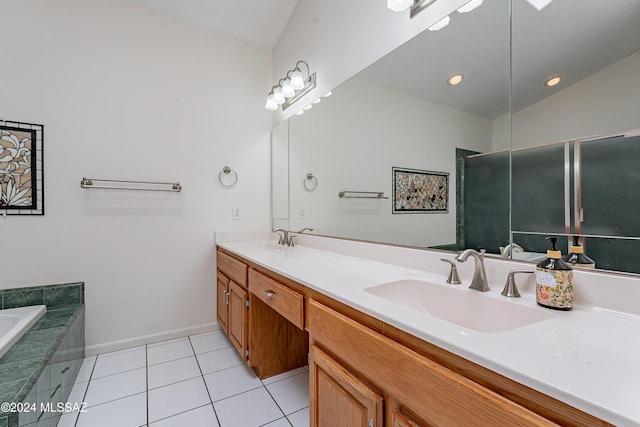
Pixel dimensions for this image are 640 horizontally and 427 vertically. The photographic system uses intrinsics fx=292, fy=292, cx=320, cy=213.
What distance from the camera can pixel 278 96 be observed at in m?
2.34

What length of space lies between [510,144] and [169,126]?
2.25 meters

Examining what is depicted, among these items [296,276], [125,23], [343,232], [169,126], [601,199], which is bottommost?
[296,276]

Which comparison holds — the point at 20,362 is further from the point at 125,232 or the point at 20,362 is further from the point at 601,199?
the point at 601,199

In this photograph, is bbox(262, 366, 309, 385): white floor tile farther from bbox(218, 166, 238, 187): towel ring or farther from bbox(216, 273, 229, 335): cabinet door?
bbox(218, 166, 238, 187): towel ring

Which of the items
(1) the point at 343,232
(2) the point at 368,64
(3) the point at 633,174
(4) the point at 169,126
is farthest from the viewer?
(4) the point at 169,126

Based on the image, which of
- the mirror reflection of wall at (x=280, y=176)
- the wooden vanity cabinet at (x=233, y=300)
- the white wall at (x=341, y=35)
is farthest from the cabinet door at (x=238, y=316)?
the white wall at (x=341, y=35)

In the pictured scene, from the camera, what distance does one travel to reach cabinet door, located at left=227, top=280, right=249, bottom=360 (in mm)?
1741

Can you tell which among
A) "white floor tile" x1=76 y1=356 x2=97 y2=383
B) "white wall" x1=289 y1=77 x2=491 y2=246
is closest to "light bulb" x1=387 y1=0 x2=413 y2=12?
"white wall" x1=289 y1=77 x2=491 y2=246

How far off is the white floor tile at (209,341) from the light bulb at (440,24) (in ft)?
7.73

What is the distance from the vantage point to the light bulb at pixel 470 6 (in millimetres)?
1119

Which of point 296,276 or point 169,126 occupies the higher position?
point 169,126

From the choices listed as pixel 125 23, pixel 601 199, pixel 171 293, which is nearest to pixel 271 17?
pixel 125 23

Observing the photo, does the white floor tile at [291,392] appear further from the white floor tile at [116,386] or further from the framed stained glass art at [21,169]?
the framed stained glass art at [21,169]

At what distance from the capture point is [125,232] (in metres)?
2.12
